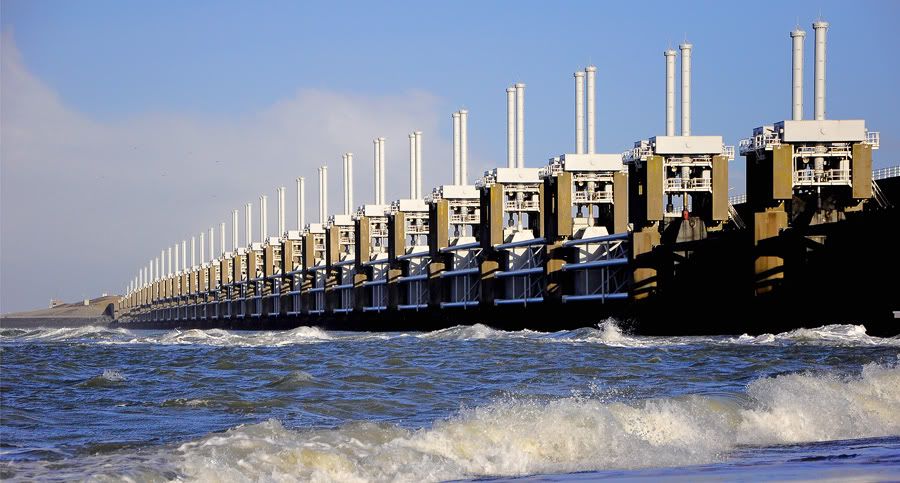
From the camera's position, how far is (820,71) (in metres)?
50.4

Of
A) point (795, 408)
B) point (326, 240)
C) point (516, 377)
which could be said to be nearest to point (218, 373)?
point (516, 377)

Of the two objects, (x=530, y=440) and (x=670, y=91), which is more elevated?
(x=670, y=91)

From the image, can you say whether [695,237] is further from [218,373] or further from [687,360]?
[218,373]

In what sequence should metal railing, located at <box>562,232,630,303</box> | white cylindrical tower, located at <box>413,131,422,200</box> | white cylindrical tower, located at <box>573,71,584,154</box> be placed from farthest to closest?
1. white cylindrical tower, located at <box>413,131,422,200</box>
2. white cylindrical tower, located at <box>573,71,584,154</box>
3. metal railing, located at <box>562,232,630,303</box>

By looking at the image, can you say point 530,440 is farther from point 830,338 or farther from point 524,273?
point 524,273

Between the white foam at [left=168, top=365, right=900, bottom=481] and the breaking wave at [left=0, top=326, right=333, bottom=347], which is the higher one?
the white foam at [left=168, top=365, right=900, bottom=481]

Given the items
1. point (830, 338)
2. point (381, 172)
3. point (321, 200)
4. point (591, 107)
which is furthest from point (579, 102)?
point (321, 200)

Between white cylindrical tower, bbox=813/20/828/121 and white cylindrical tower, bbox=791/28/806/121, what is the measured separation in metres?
0.59

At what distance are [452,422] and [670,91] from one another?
44579 mm

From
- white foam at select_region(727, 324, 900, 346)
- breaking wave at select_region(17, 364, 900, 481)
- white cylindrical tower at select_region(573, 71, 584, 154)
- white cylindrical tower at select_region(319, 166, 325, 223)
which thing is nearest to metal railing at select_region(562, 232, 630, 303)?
white cylindrical tower at select_region(573, 71, 584, 154)

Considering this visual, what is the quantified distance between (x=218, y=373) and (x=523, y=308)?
130 ft

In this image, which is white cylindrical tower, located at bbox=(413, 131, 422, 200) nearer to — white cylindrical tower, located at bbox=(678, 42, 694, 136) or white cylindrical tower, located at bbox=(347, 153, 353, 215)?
white cylindrical tower, located at bbox=(347, 153, 353, 215)

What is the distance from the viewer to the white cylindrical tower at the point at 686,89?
2157 inches

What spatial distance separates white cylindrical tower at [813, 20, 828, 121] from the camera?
1951 inches
